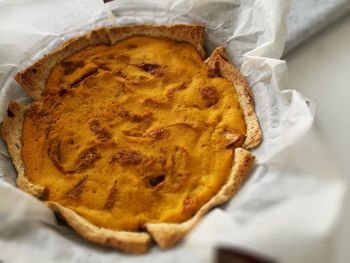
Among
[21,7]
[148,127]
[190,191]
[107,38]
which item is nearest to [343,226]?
[190,191]

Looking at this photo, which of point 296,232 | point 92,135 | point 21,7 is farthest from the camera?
point 21,7

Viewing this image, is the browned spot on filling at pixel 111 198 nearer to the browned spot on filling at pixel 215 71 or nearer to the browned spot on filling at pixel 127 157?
the browned spot on filling at pixel 127 157

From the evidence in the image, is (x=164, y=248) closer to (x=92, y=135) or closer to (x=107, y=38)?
(x=92, y=135)

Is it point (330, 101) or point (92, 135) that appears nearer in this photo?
point (92, 135)

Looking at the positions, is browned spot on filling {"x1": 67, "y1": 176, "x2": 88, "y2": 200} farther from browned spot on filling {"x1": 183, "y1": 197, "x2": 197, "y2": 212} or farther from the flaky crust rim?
browned spot on filling {"x1": 183, "y1": 197, "x2": 197, "y2": 212}

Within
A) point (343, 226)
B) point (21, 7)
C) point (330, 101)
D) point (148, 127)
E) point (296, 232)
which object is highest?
point (21, 7)

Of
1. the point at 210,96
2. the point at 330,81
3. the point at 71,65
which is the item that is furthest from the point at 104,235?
the point at 330,81
